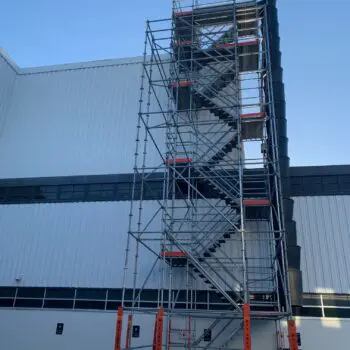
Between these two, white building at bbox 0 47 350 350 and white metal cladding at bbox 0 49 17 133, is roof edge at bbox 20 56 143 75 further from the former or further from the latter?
white metal cladding at bbox 0 49 17 133

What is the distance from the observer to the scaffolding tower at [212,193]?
13.2 metres

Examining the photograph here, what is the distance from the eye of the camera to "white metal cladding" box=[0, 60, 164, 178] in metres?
18.4

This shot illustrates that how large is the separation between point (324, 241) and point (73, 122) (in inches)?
524

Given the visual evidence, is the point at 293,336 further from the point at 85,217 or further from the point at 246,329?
the point at 85,217

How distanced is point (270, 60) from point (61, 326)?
46.4 ft

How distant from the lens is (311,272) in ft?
46.8

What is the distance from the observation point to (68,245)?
16484mm

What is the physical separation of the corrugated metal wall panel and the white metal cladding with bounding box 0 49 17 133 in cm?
606

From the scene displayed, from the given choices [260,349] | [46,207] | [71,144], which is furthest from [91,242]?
[260,349]

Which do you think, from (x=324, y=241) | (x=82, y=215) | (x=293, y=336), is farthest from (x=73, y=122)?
(x=293, y=336)

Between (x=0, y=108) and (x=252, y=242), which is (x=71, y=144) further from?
(x=252, y=242)

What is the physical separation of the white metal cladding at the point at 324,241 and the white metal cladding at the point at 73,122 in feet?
23.2

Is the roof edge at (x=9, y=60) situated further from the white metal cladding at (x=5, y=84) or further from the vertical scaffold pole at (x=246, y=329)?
the vertical scaffold pole at (x=246, y=329)

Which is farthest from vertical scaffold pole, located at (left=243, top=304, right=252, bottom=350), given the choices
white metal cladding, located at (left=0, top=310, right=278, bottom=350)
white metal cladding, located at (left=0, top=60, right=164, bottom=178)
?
white metal cladding, located at (left=0, top=60, right=164, bottom=178)
